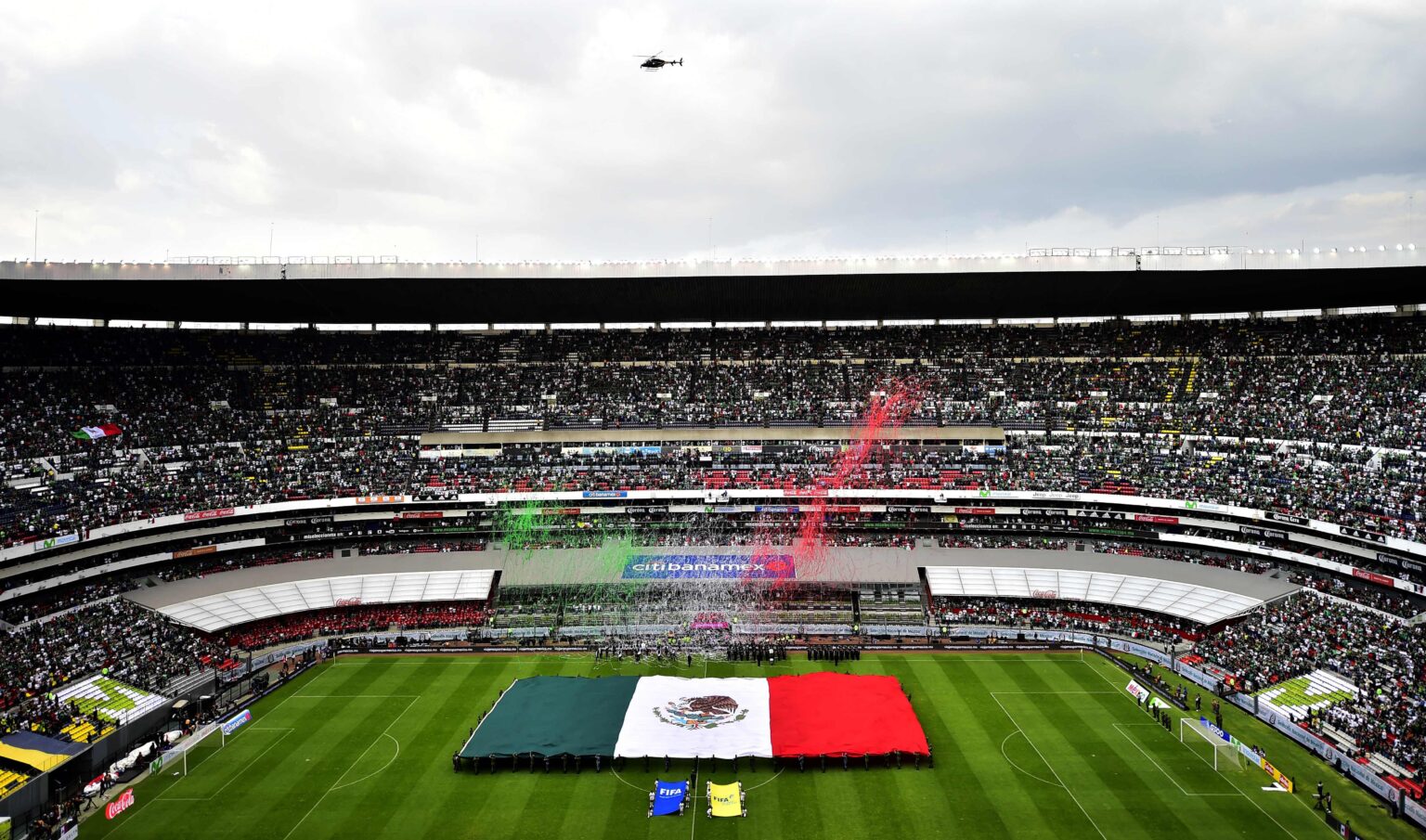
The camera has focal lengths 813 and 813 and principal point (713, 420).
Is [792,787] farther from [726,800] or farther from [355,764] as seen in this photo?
[355,764]

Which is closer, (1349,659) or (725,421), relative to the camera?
(1349,659)

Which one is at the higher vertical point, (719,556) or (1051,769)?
(719,556)

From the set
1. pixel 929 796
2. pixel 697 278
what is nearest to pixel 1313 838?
pixel 929 796

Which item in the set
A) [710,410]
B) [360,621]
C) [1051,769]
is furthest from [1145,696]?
[360,621]

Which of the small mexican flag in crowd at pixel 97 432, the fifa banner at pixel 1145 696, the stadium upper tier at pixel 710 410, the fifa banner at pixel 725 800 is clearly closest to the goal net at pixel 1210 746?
the fifa banner at pixel 1145 696

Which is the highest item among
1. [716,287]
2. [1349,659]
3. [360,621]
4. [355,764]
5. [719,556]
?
[716,287]

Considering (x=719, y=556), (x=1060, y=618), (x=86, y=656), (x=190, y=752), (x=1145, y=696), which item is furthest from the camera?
(x=719, y=556)
